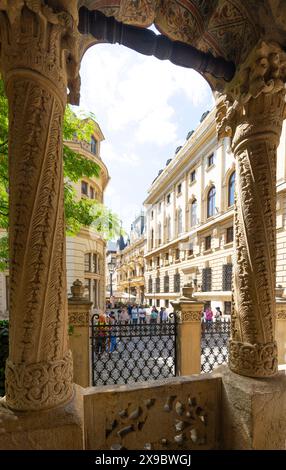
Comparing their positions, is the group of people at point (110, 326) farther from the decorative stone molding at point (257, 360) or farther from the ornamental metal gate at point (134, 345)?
the decorative stone molding at point (257, 360)

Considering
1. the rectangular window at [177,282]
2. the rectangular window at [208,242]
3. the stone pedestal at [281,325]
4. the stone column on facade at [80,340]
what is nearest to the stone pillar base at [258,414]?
the stone column on facade at [80,340]

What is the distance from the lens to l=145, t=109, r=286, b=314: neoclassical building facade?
59.1 ft

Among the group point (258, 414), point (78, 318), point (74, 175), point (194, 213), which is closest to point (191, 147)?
point (194, 213)

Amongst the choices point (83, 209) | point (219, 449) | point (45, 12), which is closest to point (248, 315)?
point (219, 449)

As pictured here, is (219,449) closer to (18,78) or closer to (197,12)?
(18,78)

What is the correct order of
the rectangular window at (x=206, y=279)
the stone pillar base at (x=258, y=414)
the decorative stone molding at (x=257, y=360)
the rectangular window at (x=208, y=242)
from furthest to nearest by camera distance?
the rectangular window at (x=208, y=242), the rectangular window at (x=206, y=279), the decorative stone molding at (x=257, y=360), the stone pillar base at (x=258, y=414)

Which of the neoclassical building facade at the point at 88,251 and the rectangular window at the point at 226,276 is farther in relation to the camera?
the rectangular window at the point at 226,276

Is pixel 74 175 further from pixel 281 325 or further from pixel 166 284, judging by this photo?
pixel 166 284

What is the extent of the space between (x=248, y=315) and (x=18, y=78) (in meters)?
2.53

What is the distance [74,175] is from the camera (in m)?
5.78

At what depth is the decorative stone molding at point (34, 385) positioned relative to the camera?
1.50m

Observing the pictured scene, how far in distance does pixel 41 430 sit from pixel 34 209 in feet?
4.42

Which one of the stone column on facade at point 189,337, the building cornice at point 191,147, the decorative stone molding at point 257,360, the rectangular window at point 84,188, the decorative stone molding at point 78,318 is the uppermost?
the building cornice at point 191,147
